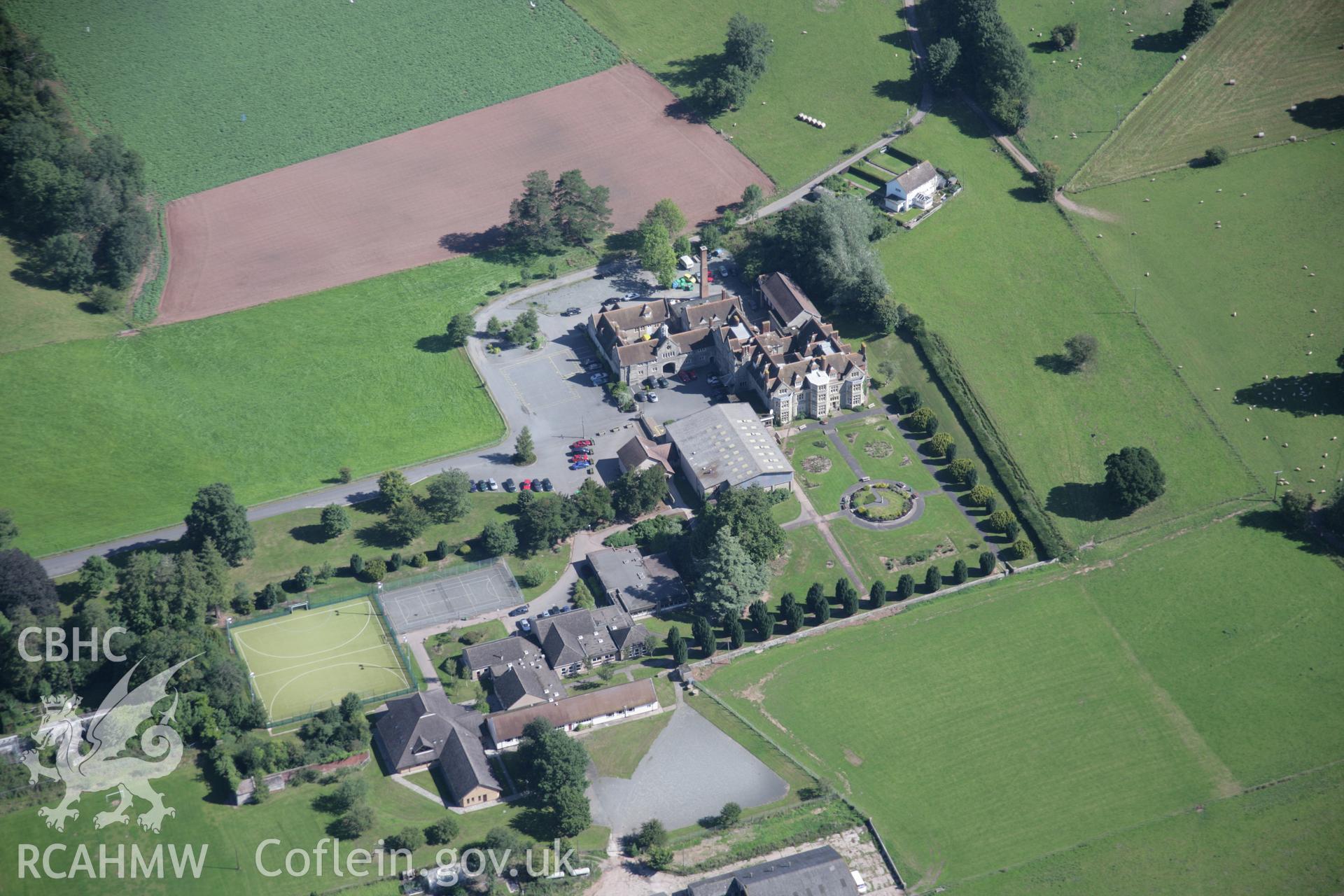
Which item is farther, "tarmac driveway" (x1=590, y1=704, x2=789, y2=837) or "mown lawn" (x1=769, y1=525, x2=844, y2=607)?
"mown lawn" (x1=769, y1=525, x2=844, y2=607)

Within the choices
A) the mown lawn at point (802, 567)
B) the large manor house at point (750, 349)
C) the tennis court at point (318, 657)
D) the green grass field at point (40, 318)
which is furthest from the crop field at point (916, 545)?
the green grass field at point (40, 318)

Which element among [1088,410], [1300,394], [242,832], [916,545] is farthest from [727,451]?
[1300,394]

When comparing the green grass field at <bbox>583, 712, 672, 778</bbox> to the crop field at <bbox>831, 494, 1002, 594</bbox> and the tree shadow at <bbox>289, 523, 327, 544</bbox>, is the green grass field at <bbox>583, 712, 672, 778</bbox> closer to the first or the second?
the crop field at <bbox>831, 494, 1002, 594</bbox>

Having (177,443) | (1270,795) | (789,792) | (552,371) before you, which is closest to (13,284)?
(177,443)

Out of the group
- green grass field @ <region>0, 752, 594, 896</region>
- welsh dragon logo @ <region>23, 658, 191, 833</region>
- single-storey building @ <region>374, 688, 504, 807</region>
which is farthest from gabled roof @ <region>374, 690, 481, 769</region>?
welsh dragon logo @ <region>23, 658, 191, 833</region>

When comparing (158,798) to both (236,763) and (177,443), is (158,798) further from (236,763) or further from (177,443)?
(177,443)

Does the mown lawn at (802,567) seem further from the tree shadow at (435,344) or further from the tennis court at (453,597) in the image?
the tree shadow at (435,344)
